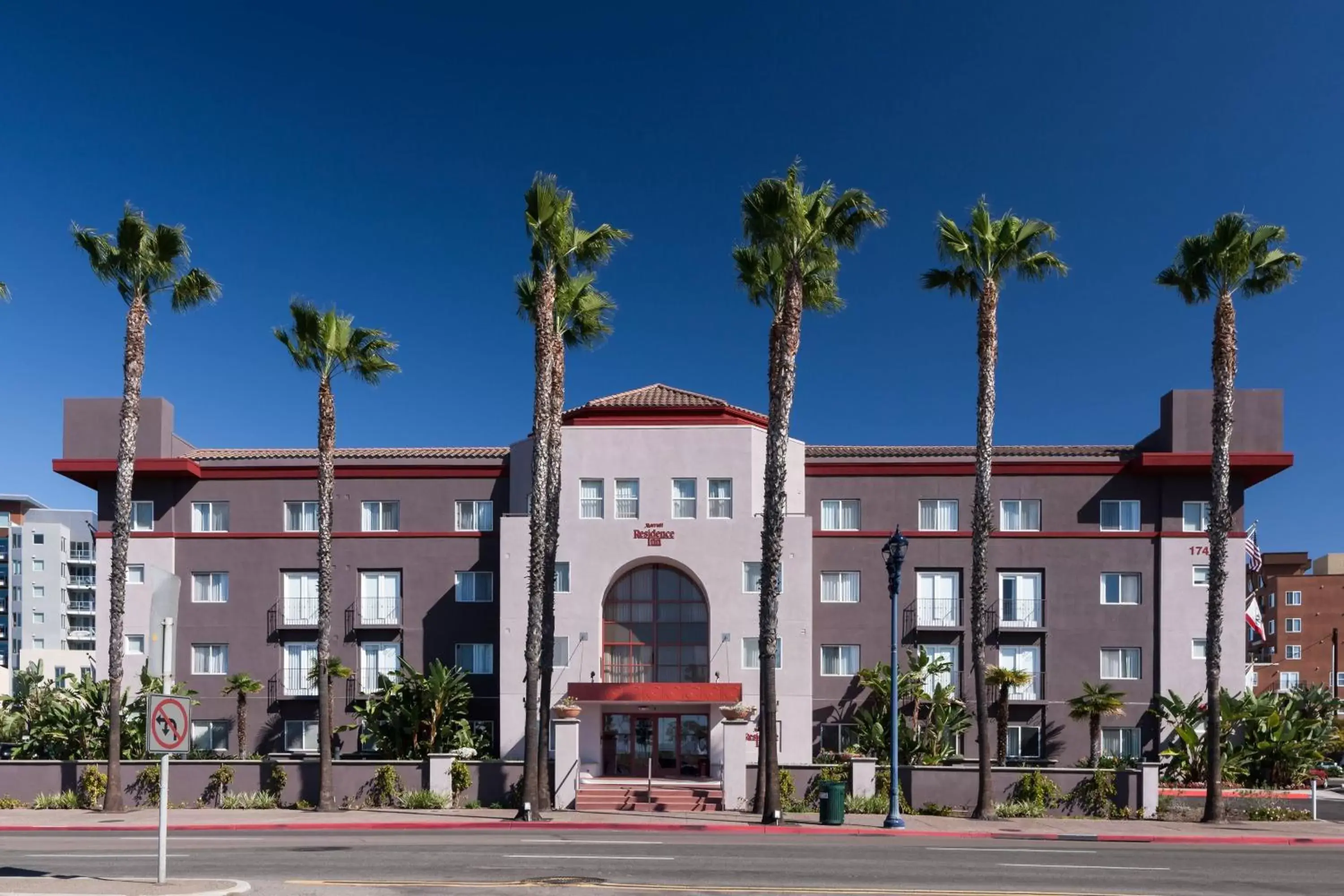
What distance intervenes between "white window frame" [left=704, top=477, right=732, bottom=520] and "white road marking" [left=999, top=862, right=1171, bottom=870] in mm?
18032

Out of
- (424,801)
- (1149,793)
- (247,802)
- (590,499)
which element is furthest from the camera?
(590,499)

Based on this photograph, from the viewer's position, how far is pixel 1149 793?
29047mm

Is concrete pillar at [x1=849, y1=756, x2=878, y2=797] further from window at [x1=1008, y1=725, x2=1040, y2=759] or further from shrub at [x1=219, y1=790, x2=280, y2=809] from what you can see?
shrub at [x1=219, y1=790, x2=280, y2=809]

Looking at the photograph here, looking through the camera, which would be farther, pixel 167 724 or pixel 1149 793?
pixel 1149 793

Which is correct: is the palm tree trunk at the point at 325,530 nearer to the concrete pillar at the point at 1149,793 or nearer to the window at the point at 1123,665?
the concrete pillar at the point at 1149,793

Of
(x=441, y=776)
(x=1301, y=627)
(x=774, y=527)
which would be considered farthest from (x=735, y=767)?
(x=1301, y=627)

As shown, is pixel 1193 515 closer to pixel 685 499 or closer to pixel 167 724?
pixel 685 499

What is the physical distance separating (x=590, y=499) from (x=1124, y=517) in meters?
19.0

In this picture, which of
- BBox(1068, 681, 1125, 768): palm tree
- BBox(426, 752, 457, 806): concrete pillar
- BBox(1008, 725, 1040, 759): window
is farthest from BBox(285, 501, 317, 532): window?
BBox(1068, 681, 1125, 768): palm tree

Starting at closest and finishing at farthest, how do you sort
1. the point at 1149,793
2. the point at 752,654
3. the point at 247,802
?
1. the point at 1149,793
2. the point at 247,802
3. the point at 752,654

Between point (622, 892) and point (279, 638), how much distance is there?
88.3 ft

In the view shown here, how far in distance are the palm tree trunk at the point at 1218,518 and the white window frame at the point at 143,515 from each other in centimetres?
3539

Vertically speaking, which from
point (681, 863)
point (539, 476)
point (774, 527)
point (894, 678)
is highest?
point (539, 476)

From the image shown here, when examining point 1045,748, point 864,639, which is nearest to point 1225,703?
point 1045,748
